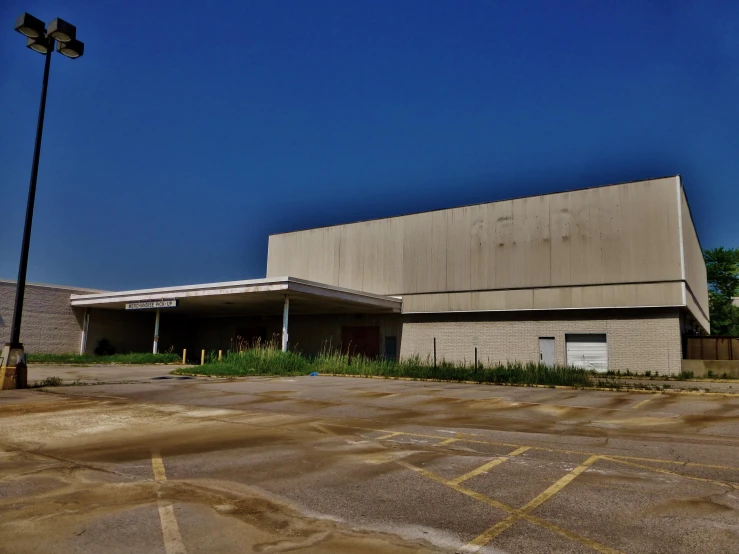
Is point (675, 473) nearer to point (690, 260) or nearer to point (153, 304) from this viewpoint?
point (690, 260)

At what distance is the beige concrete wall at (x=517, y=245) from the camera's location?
25703 millimetres

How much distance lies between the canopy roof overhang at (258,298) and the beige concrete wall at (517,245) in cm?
272

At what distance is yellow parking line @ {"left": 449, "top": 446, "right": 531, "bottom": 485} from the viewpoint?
18.8 feet

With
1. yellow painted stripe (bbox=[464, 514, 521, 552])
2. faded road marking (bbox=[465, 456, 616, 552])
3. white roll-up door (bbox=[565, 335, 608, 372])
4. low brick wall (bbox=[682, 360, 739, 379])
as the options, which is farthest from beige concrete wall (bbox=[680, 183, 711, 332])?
yellow painted stripe (bbox=[464, 514, 521, 552])

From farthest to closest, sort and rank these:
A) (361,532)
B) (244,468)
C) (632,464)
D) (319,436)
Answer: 1. (319,436)
2. (632,464)
3. (244,468)
4. (361,532)

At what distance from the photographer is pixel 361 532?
4.14 m

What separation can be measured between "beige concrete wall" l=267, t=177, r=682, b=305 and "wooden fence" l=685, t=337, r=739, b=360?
5.44 metres

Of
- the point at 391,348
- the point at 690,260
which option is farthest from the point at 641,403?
the point at 690,260

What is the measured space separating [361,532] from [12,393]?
1256 cm

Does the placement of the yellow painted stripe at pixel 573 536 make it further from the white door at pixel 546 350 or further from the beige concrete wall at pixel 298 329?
the beige concrete wall at pixel 298 329

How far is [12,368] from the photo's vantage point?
13898mm

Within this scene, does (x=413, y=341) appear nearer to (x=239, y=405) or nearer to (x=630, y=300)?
(x=630, y=300)


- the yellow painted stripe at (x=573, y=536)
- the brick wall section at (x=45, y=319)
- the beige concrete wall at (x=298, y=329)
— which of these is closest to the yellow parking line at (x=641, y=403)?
the yellow painted stripe at (x=573, y=536)

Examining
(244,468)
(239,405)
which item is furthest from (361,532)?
(239,405)
